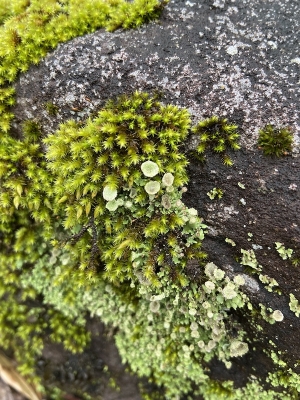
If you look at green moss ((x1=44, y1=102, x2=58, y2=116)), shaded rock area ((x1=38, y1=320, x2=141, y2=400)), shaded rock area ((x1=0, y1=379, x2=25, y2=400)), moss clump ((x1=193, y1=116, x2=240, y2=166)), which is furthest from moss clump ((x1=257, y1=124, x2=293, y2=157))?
shaded rock area ((x1=0, y1=379, x2=25, y2=400))

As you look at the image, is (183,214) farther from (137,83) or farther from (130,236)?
(137,83)

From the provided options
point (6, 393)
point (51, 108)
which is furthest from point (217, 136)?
point (6, 393)

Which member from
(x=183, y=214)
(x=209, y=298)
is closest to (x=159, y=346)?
(x=209, y=298)

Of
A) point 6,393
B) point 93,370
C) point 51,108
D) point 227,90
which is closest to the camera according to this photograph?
point 227,90

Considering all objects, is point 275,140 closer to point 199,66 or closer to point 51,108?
→ point 199,66

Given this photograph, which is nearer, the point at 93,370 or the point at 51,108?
the point at 51,108

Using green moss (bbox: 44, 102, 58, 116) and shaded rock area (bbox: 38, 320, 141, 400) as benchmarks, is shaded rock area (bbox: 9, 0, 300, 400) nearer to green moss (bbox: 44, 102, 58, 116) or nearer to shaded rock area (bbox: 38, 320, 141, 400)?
green moss (bbox: 44, 102, 58, 116)
